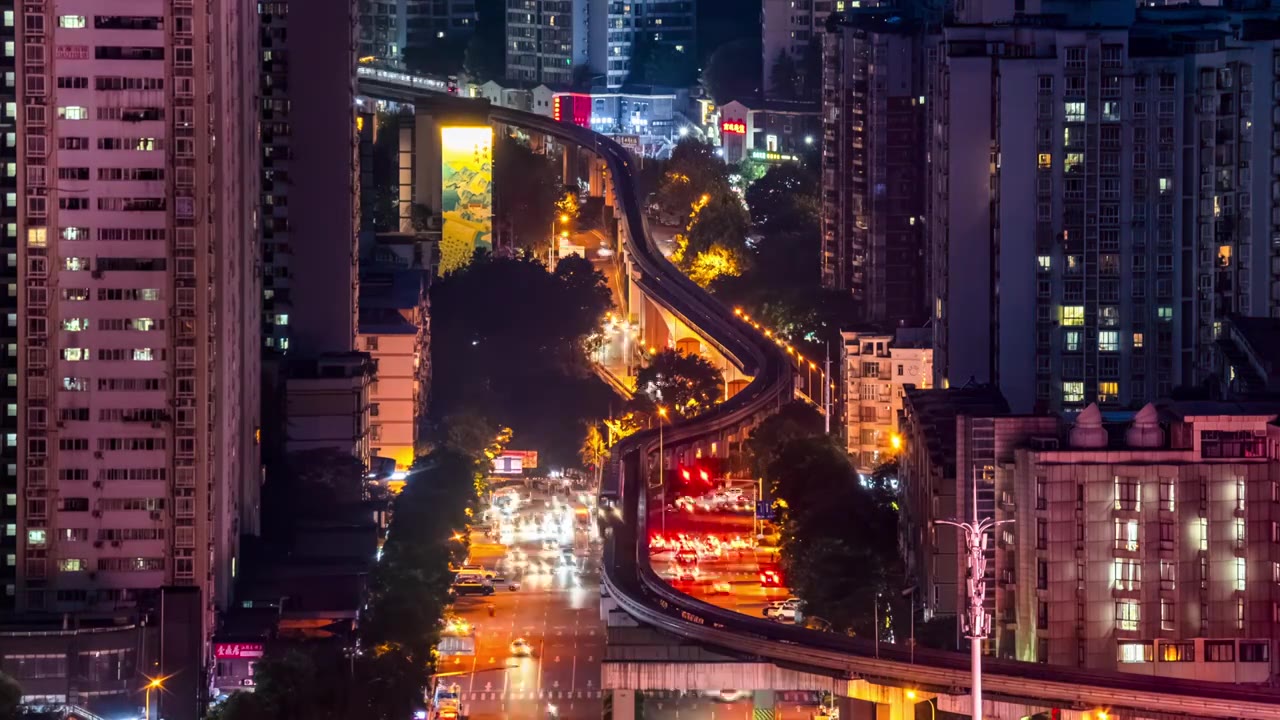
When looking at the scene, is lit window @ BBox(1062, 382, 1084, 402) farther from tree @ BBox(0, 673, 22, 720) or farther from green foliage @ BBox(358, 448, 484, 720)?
tree @ BBox(0, 673, 22, 720)

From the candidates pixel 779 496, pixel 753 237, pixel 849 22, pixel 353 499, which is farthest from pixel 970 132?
pixel 753 237

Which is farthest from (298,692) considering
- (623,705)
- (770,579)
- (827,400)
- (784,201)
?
(784,201)

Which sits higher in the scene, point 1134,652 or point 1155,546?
point 1155,546

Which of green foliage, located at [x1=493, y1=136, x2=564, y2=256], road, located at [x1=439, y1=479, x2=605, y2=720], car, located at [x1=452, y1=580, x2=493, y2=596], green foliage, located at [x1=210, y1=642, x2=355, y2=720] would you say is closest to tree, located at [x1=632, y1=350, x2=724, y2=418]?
road, located at [x1=439, y1=479, x2=605, y2=720]

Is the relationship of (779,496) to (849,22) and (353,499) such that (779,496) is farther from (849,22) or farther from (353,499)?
(849,22)

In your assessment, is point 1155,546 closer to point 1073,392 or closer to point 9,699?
point 9,699

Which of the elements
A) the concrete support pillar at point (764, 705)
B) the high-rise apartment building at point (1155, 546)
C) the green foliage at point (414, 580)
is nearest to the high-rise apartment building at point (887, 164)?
the green foliage at point (414, 580)

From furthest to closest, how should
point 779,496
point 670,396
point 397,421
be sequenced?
point 670,396 < point 397,421 < point 779,496
